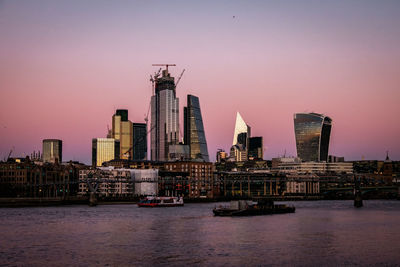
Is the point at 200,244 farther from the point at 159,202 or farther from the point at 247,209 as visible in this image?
the point at 159,202

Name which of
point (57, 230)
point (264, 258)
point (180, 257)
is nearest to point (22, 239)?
point (57, 230)

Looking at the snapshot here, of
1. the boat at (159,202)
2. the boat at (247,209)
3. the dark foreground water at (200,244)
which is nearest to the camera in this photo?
the dark foreground water at (200,244)

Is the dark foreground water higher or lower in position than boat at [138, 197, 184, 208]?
lower

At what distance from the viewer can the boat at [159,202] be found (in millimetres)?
181125

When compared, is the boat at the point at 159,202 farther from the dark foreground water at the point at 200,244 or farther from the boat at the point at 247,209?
the dark foreground water at the point at 200,244

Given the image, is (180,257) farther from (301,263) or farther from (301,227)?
(301,227)

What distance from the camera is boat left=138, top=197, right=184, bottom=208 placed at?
18112 cm

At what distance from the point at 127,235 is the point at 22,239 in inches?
552

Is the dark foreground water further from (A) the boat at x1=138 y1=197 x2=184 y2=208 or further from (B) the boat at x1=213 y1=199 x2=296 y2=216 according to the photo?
(A) the boat at x1=138 y1=197 x2=184 y2=208

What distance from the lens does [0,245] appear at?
66.9 m

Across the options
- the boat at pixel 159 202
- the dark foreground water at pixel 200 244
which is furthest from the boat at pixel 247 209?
the boat at pixel 159 202

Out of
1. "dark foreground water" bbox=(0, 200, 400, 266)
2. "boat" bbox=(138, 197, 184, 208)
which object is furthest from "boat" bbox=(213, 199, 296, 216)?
"boat" bbox=(138, 197, 184, 208)

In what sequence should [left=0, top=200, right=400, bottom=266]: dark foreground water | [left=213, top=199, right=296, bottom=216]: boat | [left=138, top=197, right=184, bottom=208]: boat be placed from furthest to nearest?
[left=138, top=197, right=184, bottom=208]: boat
[left=213, top=199, right=296, bottom=216]: boat
[left=0, top=200, right=400, bottom=266]: dark foreground water

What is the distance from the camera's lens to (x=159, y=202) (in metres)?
186
